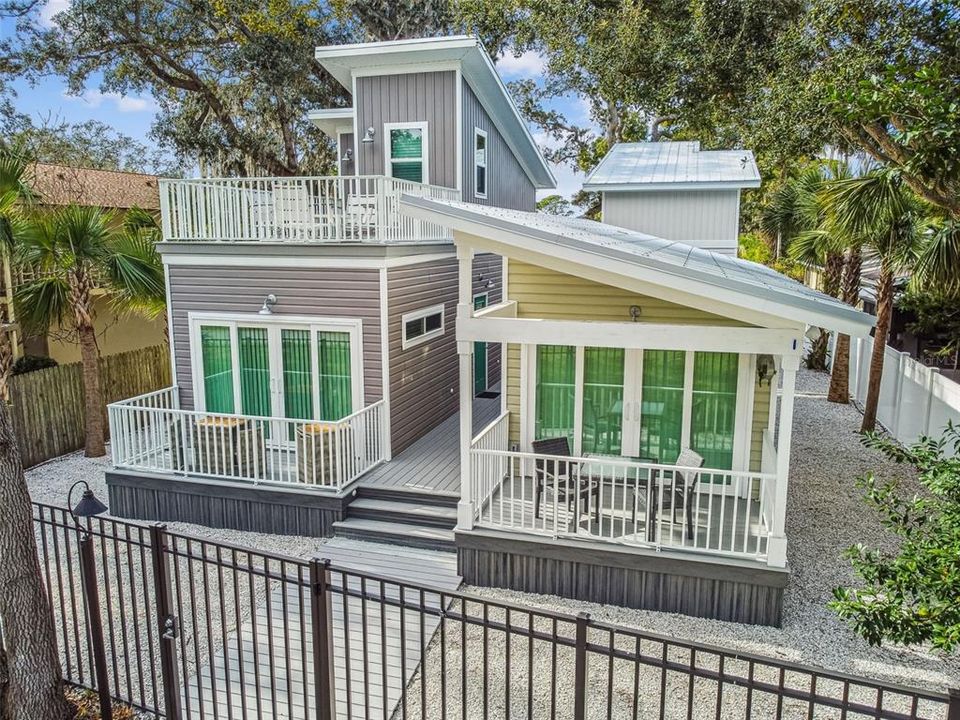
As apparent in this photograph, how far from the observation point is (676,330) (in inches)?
263

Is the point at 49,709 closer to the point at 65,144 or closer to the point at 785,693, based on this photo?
the point at 785,693

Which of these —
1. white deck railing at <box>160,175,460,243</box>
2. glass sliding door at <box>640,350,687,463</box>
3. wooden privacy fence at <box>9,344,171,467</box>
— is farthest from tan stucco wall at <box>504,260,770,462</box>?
wooden privacy fence at <box>9,344,171,467</box>

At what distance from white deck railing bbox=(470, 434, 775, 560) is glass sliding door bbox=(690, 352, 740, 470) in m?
0.40

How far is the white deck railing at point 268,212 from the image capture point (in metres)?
9.79

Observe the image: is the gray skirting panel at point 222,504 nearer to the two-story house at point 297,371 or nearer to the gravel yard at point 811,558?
the two-story house at point 297,371

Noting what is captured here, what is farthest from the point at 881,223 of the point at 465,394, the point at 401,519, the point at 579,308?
the point at 401,519

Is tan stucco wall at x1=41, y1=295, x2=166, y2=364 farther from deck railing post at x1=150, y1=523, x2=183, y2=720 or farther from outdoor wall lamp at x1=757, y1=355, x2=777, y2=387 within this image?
outdoor wall lamp at x1=757, y1=355, x2=777, y2=387

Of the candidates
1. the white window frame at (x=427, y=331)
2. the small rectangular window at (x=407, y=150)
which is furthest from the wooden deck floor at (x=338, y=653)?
the small rectangular window at (x=407, y=150)

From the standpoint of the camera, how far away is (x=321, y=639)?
4492 mm

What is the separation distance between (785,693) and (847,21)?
1046 cm

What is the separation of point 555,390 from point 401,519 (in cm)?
280

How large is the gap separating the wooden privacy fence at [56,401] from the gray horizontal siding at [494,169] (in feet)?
27.1

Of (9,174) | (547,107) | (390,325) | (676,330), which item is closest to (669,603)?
(676,330)

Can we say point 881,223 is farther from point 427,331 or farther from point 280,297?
point 280,297
